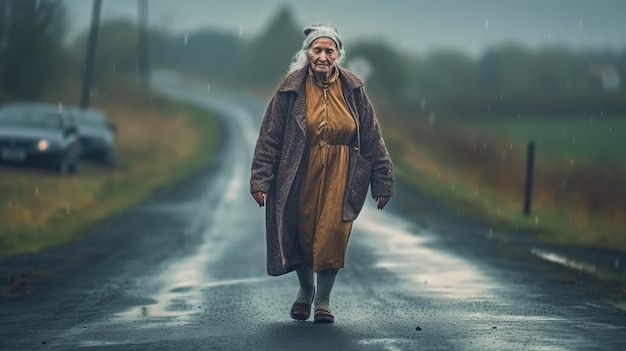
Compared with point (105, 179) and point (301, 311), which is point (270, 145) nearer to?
point (301, 311)

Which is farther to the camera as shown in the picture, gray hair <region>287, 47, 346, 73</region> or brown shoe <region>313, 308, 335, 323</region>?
gray hair <region>287, 47, 346, 73</region>

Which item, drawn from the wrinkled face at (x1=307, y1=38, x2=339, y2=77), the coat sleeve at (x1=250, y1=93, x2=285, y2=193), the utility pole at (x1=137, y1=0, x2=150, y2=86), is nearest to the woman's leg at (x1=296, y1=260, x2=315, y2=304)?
the coat sleeve at (x1=250, y1=93, x2=285, y2=193)

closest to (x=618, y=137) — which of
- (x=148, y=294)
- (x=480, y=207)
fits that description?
(x=480, y=207)

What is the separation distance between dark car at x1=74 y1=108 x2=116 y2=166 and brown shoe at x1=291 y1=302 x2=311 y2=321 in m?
22.2

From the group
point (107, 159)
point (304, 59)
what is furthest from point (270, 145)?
point (107, 159)

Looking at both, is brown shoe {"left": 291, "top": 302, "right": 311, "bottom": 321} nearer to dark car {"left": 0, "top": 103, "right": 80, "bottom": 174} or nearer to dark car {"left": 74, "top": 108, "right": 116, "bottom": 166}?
dark car {"left": 0, "top": 103, "right": 80, "bottom": 174}

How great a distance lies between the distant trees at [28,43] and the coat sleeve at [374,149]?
31.6 metres

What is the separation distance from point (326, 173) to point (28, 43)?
33716 mm

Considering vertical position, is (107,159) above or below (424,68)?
below

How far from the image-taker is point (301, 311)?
752 centimetres

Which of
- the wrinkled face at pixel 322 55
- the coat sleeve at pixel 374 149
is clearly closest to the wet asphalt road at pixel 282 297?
the coat sleeve at pixel 374 149

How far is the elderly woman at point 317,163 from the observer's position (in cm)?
733

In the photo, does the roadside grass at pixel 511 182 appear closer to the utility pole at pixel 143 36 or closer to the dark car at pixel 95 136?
the dark car at pixel 95 136

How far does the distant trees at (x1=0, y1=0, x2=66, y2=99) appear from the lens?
3825cm
